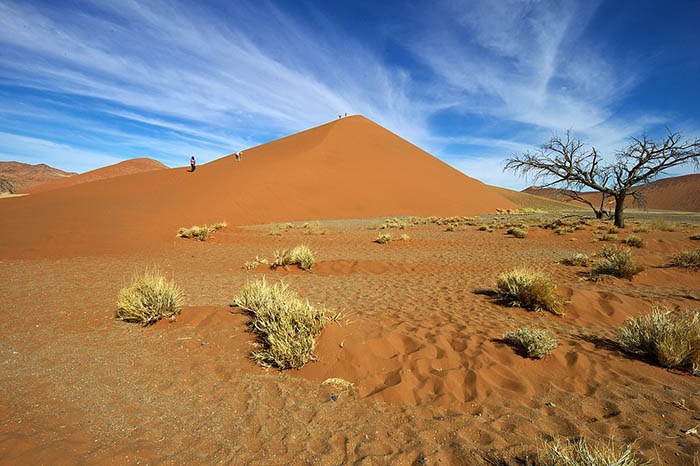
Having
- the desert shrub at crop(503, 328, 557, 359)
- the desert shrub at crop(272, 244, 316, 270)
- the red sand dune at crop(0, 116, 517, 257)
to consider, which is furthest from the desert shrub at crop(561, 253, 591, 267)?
the red sand dune at crop(0, 116, 517, 257)

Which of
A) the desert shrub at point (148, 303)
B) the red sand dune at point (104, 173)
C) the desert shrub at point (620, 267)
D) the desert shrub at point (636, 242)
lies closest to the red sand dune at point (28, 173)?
the red sand dune at point (104, 173)

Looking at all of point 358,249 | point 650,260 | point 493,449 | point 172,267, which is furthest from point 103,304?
point 650,260

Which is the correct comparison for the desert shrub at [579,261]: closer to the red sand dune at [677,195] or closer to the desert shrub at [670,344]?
the desert shrub at [670,344]

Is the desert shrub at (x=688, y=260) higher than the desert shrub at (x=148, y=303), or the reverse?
the desert shrub at (x=688, y=260)

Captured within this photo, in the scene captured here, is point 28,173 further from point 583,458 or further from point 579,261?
point 583,458

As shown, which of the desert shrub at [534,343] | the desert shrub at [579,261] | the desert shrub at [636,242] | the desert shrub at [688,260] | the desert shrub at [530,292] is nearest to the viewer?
the desert shrub at [534,343]

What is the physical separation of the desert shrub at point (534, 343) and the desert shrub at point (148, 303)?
4850mm

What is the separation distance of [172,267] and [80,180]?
2770 inches

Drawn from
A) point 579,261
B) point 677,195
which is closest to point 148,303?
point 579,261

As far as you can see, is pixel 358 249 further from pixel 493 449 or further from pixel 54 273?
pixel 493 449

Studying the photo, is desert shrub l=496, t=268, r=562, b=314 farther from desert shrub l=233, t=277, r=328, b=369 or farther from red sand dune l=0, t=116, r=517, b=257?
red sand dune l=0, t=116, r=517, b=257

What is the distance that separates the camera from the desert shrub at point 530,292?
520cm

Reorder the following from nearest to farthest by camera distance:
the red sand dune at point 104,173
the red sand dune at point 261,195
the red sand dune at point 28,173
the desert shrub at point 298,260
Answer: the desert shrub at point 298,260
the red sand dune at point 261,195
the red sand dune at point 104,173
the red sand dune at point 28,173

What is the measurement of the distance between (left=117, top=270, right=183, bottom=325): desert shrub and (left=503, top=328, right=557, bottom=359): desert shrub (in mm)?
4850
